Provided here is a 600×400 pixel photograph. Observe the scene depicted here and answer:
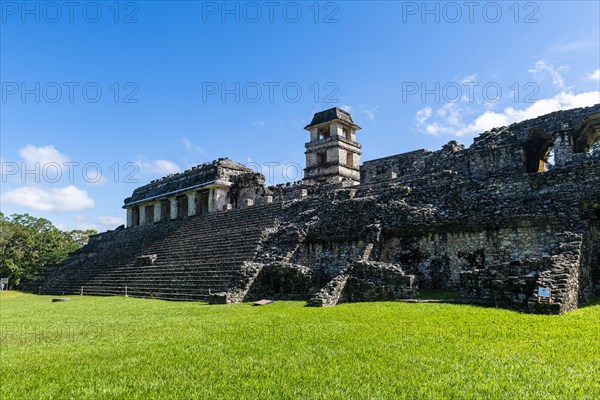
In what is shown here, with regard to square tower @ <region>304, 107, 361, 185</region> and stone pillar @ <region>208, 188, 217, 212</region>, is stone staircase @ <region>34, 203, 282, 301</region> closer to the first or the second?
stone pillar @ <region>208, 188, 217, 212</region>

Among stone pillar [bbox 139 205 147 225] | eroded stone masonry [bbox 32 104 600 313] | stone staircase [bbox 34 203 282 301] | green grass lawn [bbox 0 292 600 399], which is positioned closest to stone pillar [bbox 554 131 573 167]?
eroded stone masonry [bbox 32 104 600 313]

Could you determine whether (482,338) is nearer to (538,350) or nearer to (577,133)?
(538,350)

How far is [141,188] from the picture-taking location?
3878 centimetres

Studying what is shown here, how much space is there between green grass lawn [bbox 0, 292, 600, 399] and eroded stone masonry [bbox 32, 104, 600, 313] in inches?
65.5

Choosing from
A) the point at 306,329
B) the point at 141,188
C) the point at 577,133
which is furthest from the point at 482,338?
the point at 141,188

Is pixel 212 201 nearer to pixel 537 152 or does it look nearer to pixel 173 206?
pixel 173 206

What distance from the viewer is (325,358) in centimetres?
523

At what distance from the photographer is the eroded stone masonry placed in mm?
9695

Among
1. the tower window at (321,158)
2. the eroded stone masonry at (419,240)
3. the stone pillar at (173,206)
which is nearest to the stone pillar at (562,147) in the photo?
the eroded stone masonry at (419,240)

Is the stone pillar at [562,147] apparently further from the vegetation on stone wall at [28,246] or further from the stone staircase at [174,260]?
the vegetation on stone wall at [28,246]

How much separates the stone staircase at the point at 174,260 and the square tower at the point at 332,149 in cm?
1071

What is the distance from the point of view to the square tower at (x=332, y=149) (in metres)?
31.8

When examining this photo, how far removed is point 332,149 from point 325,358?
2754 centimetres

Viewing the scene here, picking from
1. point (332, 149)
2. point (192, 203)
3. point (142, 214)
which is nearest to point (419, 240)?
point (332, 149)
